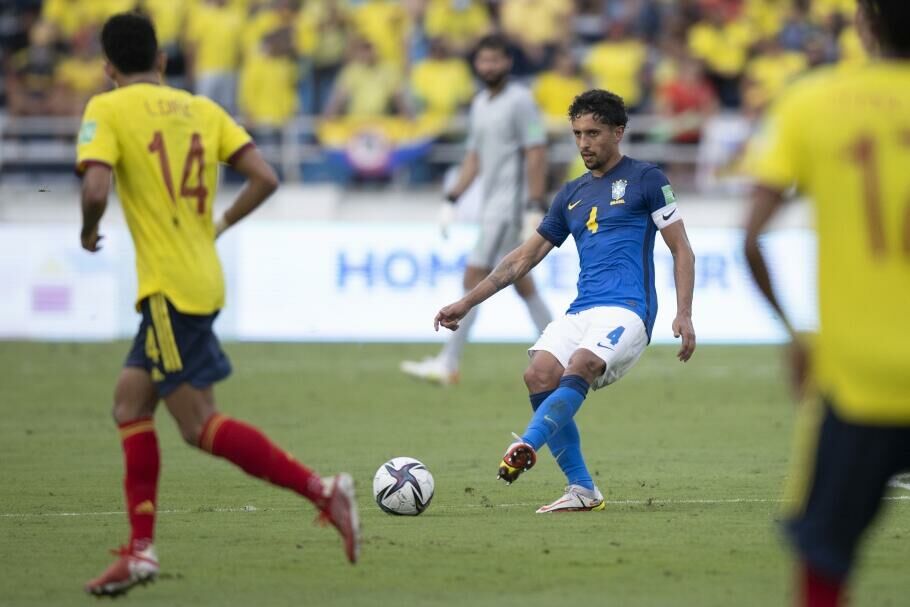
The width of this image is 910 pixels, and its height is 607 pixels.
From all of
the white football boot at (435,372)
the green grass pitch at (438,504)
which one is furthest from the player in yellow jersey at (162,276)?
the white football boot at (435,372)

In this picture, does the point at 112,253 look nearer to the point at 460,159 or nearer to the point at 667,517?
the point at 460,159

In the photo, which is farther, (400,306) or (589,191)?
(400,306)

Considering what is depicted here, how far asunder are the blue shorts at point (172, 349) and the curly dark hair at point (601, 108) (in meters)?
2.64

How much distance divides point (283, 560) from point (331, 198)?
1420 centimetres

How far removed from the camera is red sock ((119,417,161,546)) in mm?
6371

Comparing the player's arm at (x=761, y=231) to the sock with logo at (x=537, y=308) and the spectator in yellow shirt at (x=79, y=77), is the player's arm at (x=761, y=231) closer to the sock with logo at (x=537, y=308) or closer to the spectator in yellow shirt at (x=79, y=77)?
the sock with logo at (x=537, y=308)

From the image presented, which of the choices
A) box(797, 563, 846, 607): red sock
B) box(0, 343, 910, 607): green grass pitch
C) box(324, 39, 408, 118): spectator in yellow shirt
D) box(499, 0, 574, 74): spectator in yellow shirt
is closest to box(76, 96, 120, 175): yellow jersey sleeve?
box(0, 343, 910, 607): green grass pitch

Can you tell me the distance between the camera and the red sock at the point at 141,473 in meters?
6.37

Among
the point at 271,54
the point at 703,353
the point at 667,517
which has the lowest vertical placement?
the point at 703,353

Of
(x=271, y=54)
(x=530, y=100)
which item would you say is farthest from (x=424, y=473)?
(x=271, y=54)

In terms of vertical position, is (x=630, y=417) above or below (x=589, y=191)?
below

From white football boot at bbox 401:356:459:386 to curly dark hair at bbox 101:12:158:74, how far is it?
837cm

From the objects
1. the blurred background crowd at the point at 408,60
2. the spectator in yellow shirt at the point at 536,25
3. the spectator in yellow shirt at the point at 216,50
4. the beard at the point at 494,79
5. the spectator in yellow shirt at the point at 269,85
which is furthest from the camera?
the spectator in yellow shirt at the point at 536,25

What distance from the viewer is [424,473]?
8.34 meters
